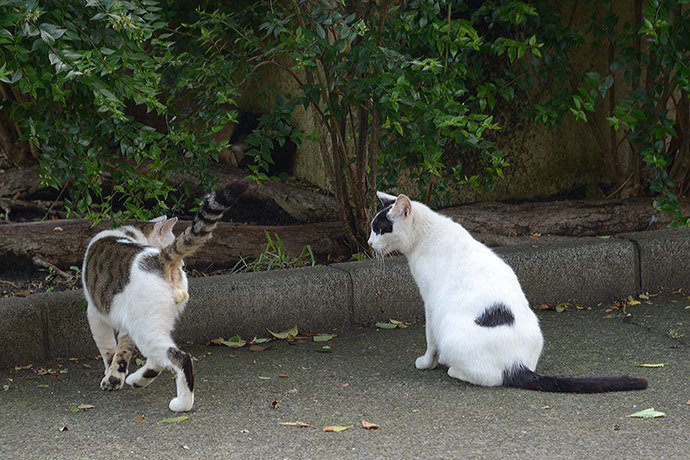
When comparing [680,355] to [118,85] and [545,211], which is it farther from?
[118,85]

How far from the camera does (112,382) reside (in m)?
4.41

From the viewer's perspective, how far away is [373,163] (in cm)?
595

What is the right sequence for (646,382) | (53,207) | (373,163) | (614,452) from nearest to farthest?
(614,452)
(646,382)
(373,163)
(53,207)

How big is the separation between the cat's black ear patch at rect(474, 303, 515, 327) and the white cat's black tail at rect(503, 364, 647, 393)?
9.7 inches

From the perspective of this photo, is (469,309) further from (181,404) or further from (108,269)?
(108,269)

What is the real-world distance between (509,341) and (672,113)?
4653 millimetres

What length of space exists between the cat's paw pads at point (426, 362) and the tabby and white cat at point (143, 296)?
1.40 metres

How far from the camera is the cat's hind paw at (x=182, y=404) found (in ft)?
13.0

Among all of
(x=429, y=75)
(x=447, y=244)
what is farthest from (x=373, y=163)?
(x=447, y=244)

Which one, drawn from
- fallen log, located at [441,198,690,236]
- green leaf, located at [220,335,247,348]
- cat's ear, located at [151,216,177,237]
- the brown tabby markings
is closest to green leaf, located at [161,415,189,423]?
the brown tabby markings

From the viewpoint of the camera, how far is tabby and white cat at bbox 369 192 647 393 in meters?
4.11

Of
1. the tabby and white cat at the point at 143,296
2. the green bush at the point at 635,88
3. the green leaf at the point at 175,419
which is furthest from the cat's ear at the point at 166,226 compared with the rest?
the green bush at the point at 635,88

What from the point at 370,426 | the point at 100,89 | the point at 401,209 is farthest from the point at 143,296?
the point at 401,209

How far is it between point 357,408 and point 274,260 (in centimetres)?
230
